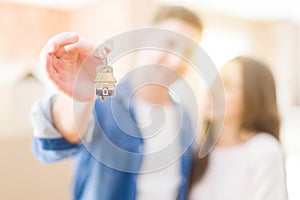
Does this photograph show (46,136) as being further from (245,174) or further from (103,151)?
(245,174)

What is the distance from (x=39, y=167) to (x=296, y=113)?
0.69m

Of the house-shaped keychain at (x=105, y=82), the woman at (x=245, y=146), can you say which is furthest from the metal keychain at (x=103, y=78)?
the woman at (x=245, y=146)

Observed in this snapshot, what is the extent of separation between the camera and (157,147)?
105 cm

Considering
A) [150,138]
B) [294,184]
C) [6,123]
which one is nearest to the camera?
[6,123]

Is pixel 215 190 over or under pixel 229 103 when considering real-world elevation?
under

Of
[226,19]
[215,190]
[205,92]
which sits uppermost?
[226,19]

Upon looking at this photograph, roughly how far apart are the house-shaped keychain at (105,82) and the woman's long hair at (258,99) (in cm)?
33

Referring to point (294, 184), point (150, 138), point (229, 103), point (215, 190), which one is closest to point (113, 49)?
point (150, 138)

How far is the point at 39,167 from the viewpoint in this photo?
94cm

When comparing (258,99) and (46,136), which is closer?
(46,136)

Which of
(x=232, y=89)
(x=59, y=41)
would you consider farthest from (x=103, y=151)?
(x=232, y=89)

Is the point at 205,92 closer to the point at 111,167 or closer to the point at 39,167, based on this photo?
the point at 111,167

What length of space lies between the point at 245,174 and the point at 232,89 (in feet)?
0.73

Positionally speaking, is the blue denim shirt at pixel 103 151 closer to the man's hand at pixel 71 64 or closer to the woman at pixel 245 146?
the man's hand at pixel 71 64
